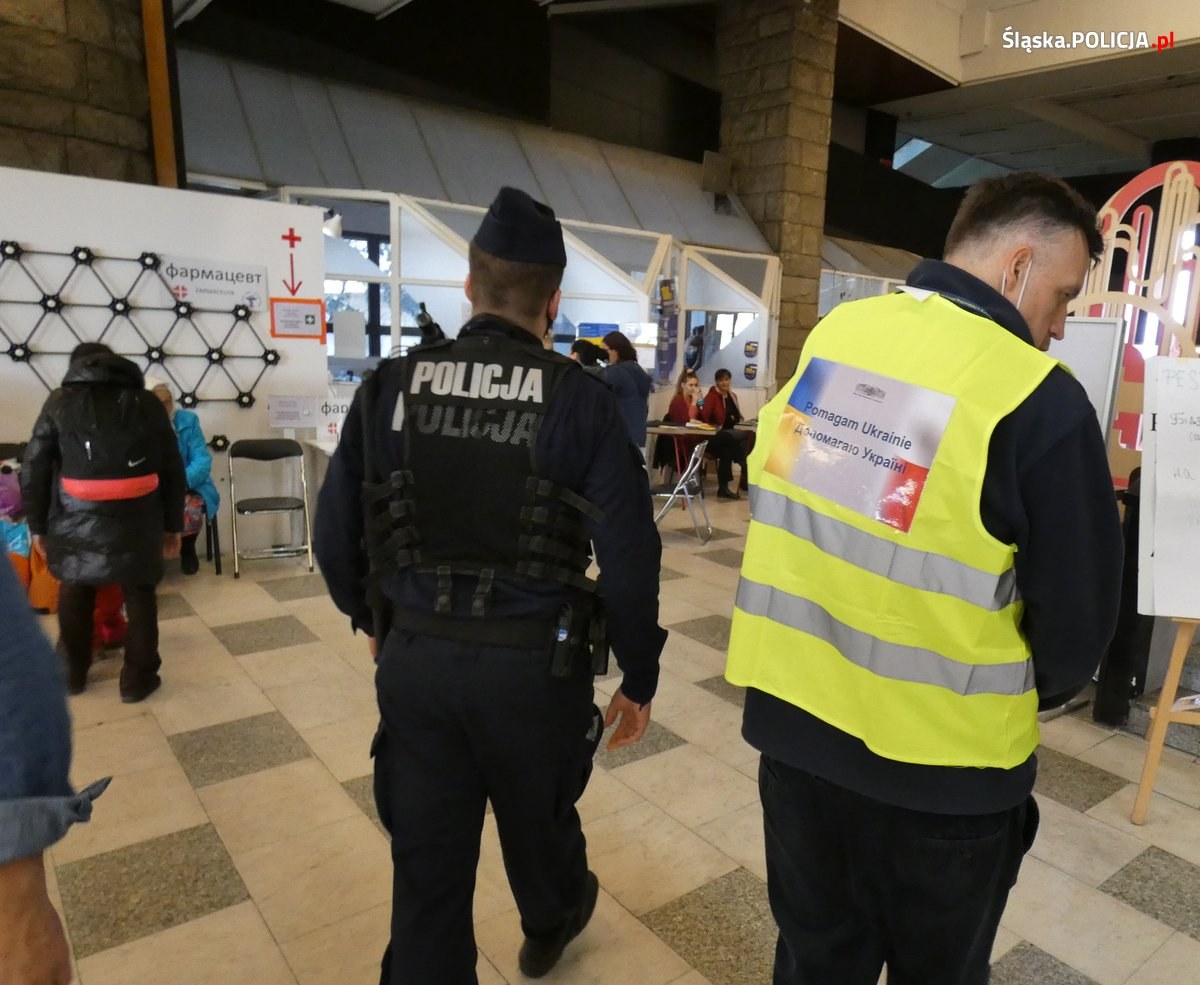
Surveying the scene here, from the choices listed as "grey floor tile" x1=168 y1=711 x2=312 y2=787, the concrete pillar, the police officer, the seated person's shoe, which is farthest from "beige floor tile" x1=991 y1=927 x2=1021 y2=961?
the concrete pillar

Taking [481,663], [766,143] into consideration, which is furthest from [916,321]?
[766,143]

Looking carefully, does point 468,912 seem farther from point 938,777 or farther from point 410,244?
point 410,244

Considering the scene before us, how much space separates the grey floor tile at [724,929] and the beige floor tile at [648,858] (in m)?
0.04

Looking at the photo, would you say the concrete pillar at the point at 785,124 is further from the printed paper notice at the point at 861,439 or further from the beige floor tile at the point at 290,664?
the printed paper notice at the point at 861,439

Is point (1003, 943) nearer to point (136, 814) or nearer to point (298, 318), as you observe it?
point (136, 814)

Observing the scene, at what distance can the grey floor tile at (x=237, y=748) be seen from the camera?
2672mm

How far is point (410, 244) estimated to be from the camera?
7.23 meters

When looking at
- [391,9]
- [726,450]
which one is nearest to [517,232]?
[726,450]

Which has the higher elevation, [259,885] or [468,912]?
[468,912]

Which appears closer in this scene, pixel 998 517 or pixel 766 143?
pixel 998 517

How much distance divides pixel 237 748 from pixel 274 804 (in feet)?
1.42

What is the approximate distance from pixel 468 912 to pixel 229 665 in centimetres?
246

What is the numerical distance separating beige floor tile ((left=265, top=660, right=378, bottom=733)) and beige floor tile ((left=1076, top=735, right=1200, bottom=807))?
8.93 ft

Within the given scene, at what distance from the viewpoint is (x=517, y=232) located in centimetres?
138
